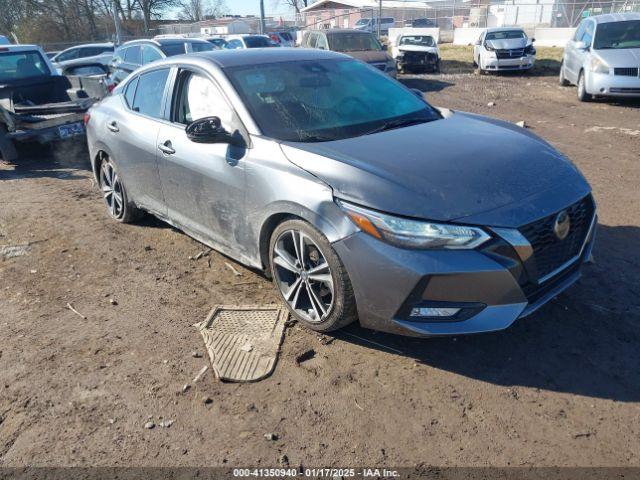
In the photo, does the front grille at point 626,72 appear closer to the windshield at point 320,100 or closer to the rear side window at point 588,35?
the rear side window at point 588,35

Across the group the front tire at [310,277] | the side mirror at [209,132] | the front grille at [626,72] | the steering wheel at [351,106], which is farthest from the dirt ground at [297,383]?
the front grille at [626,72]

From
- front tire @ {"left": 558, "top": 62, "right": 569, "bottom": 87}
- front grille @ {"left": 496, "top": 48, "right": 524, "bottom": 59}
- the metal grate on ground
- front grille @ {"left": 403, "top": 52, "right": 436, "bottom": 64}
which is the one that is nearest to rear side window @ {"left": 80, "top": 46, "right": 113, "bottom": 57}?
front grille @ {"left": 403, "top": 52, "right": 436, "bottom": 64}

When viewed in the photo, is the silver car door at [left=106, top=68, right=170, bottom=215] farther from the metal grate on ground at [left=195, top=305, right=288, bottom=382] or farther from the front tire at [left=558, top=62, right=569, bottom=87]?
the front tire at [left=558, top=62, right=569, bottom=87]

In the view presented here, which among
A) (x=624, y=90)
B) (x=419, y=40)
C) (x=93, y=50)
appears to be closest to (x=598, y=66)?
(x=624, y=90)

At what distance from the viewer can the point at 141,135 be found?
4727 millimetres

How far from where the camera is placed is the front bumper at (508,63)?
17.4m

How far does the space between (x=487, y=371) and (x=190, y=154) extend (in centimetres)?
266

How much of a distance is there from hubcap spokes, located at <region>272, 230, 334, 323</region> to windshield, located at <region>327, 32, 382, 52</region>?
1292 cm

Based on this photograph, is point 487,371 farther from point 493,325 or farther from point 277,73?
point 277,73

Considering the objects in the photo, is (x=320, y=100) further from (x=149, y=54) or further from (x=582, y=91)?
(x=582, y=91)

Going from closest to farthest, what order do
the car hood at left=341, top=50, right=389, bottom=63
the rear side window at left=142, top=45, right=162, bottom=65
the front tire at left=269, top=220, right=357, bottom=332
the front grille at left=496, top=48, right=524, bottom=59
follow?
1. the front tire at left=269, top=220, right=357, bottom=332
2. the rear side window at left=142, top=45, right=162, bottom=65
3. the car hood at left=341, top=50, right=389, bottom=63
4. the front grille at left=496, top=48, right=524, bottom=59

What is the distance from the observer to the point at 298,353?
11.0ft

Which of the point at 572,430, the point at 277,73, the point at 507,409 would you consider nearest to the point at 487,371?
the point at 507,409

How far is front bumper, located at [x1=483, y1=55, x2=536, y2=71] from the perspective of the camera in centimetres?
1739
